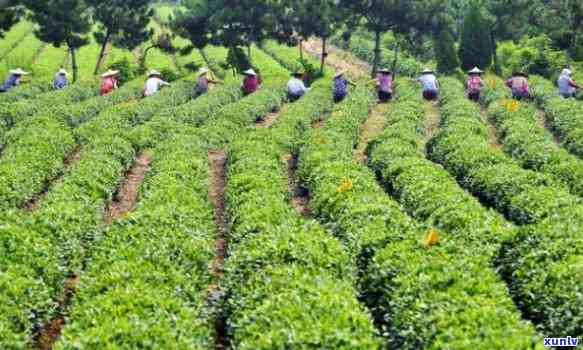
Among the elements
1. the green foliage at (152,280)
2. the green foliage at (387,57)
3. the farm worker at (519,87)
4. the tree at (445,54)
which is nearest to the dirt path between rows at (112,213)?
the green foliage at (152,280)

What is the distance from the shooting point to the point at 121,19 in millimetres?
45750

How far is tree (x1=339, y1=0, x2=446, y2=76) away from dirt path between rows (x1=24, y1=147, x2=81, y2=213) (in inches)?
1166

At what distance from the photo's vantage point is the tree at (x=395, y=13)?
46062 mm

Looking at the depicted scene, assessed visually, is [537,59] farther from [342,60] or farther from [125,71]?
[125,71]

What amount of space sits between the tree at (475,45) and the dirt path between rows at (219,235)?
27.6m

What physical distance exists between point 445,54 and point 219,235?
33.5 metres

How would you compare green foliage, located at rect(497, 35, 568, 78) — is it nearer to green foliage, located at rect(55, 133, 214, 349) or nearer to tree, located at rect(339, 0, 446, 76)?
tree, located at rect(339, 0, 446, 76)

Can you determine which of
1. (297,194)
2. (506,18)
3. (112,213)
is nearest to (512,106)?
(297,194)

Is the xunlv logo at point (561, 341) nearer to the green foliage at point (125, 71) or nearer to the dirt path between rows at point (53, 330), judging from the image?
the dirt path between rows at point (53, 330)

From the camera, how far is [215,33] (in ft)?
157

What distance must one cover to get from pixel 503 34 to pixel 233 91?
2740cm

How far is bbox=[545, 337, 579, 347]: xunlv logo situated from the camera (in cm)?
830

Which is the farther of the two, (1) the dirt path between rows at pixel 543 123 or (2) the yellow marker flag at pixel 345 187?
(1) the dirt path between rows at pixel 543 123

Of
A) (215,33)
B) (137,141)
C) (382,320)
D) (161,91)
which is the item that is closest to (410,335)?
(382,320)
